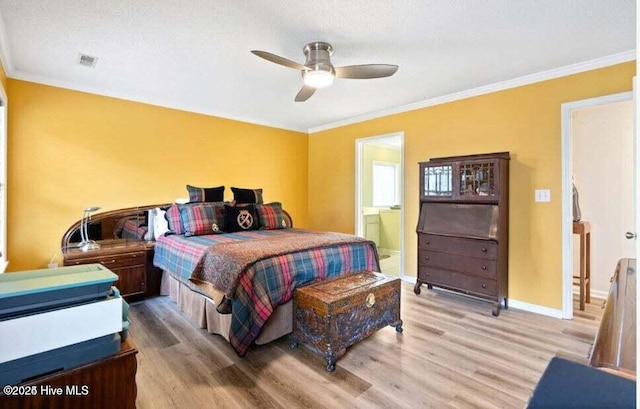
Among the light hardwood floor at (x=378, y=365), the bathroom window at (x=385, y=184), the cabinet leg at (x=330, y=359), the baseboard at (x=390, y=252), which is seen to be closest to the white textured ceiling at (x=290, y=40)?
the cabinet leg at (x=330, y=359)

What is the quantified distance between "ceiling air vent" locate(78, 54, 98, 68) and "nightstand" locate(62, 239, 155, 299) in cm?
177

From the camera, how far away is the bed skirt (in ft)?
7.73

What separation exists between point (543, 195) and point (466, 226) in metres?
0.78

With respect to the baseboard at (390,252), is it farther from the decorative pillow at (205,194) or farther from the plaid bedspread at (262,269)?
the decorative pillow at (205,194)

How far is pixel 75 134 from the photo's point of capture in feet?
11.0

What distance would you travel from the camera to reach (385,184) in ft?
21.4

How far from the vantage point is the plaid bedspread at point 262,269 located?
216 centimetres

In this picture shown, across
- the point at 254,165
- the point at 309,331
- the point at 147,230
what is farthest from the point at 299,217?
the point at 309,331

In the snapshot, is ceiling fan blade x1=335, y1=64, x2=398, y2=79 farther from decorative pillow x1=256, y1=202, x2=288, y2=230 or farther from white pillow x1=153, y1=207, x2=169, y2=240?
white pillow x1=153, y1=207, x2=169, y2=240

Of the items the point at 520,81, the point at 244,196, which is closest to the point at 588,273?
the point at 520,81

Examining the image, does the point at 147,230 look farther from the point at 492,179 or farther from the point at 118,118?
the point at 492,179

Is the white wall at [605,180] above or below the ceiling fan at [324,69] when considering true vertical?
below

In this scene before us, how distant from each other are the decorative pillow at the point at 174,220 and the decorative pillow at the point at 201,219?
6 cm

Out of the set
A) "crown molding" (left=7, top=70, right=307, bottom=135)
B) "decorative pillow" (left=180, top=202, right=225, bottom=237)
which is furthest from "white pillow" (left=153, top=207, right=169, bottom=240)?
"crown molding" (left=7, top=70, right=307, bottom=135)
